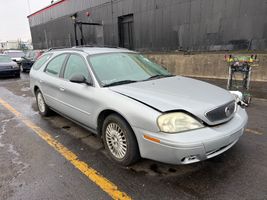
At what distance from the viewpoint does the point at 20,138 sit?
396cm

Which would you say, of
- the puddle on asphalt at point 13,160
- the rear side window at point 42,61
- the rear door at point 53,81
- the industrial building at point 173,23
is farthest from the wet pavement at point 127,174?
the industrial building at point 173,23

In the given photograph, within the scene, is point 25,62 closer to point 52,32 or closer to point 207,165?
point 52,32

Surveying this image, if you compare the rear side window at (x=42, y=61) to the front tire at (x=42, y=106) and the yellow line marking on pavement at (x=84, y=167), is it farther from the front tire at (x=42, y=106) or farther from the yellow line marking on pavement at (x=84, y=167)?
the yellow line marking on pavement at (x=84, y=167)

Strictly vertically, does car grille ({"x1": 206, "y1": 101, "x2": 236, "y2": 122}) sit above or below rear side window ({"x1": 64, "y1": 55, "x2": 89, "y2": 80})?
below

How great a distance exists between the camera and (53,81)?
14.0 feet

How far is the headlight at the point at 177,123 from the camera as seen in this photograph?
237cm

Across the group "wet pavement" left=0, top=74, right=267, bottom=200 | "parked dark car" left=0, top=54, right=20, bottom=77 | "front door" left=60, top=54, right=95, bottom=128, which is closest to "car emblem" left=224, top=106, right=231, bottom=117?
"wet pavement" left=0, top=74, right=267, bottom=200

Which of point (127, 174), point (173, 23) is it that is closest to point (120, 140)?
point (127, 174)

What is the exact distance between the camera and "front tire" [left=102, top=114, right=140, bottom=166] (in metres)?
2.70

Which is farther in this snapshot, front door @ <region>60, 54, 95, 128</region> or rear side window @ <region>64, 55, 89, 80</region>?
rear side window @ <region>64, 55, 89, 80</region>

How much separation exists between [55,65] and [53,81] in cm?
41

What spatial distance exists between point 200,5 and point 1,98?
960 centimetres

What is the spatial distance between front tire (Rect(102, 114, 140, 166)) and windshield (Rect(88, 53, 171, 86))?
62 cm

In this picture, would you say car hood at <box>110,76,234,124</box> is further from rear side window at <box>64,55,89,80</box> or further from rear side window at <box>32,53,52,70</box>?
rear side window at <box>32,53,52,70</box>
